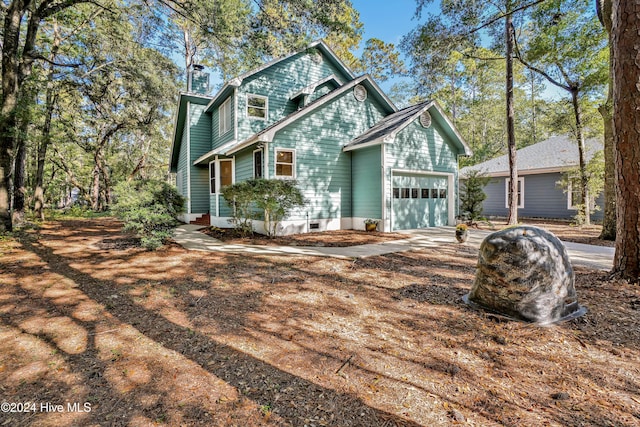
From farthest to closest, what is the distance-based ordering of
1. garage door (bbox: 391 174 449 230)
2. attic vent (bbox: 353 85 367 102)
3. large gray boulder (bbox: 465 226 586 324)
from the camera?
attic vent (bbox: 353 85 367 102), garage door (bbox: 391 174 449 230), large gray boulder (bbox: 465 226 586 324)

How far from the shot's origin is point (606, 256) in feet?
22.2

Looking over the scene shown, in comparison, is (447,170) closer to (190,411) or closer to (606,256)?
(606,256)

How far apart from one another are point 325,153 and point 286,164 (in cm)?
175

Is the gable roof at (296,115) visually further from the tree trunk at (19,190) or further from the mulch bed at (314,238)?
the tree trunk at (19,190)

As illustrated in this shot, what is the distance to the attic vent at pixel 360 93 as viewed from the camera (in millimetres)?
12391

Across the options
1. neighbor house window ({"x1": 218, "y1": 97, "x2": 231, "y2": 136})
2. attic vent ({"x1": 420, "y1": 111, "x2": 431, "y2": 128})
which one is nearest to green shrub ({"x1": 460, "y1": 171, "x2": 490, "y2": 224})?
attic vent ({"x1": 420, "y1": 111, "x2": 431, "y2": 128})

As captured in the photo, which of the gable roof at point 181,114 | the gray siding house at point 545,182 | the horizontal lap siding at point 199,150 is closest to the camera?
the gable roof at point 181,114

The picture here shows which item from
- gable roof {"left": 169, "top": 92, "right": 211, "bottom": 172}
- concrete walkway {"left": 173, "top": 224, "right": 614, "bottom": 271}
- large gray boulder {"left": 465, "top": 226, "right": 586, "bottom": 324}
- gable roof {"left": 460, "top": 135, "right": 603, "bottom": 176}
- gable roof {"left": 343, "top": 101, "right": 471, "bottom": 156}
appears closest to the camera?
large gray boulder {"left": 465, "top": 226, "right": 586, "bottom": 324}

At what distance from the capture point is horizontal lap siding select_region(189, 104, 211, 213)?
14.8 m

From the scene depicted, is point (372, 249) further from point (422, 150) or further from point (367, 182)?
point (422, 150)

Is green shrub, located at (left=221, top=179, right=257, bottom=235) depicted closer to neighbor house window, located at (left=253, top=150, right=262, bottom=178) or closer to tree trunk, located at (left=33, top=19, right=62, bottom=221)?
neighbor house window, located at (left=253, top=150, right=262, bottom=178)

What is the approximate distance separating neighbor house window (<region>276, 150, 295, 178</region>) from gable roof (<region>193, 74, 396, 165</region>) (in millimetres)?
956

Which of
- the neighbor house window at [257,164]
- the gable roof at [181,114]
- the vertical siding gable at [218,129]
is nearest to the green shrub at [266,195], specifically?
the neighbor house window at [257,164]

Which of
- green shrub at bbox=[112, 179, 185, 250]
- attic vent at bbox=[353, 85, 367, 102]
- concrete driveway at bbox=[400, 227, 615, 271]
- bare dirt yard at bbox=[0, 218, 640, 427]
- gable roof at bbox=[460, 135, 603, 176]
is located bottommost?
bare dirt yard at bbox=[0, 218, 640, 427]
